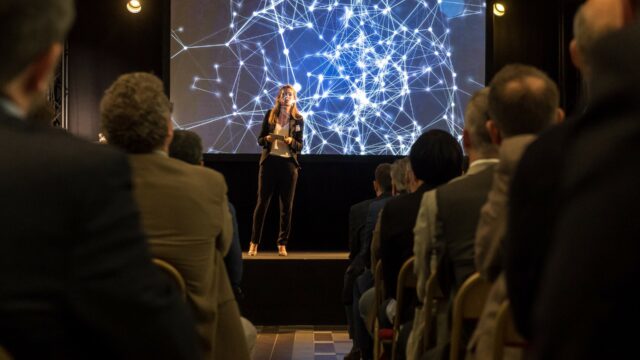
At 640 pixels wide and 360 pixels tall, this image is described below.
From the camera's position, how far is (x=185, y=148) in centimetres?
297

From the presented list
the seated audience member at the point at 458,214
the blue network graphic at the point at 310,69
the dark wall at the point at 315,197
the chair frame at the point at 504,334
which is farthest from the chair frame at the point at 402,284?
the dark wall at the point at 315,197

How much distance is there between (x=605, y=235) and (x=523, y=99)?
134 centimetres

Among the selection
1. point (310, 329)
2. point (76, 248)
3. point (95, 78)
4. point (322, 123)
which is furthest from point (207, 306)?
point (95, 78)

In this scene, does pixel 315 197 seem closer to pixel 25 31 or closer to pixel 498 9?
pixel 498 9

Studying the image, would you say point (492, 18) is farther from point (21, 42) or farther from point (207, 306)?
point (21, 42)

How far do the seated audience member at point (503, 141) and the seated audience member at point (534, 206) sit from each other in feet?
1.84

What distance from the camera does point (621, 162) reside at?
0.58 m

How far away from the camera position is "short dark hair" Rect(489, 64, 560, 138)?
6.12 ft

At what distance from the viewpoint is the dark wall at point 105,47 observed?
27.2 feet

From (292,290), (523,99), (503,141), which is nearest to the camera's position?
(503,141)

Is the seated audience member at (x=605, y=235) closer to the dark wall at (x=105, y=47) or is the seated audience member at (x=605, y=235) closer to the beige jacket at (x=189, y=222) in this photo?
the beige jacket at (x=189, y=222)

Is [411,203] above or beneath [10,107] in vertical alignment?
beneath

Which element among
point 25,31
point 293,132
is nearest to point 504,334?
point 25,31

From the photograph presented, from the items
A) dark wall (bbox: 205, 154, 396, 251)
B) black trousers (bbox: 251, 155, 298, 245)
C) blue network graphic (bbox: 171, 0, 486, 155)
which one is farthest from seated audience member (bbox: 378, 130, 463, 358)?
dark wall (bbox: 205, 154, 396, 251)
